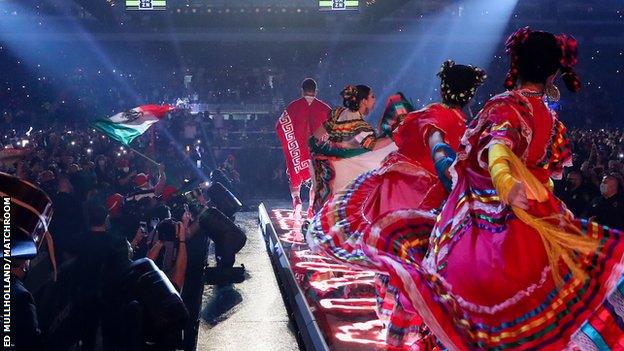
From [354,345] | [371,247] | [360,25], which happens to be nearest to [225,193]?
[354,345]

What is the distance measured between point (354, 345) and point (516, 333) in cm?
169

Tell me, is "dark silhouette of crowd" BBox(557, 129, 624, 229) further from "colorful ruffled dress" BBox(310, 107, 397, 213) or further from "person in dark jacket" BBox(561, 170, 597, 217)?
"colorful ruffled dress" BBox(310, 107, 397, 213)

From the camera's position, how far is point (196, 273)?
22.9ft

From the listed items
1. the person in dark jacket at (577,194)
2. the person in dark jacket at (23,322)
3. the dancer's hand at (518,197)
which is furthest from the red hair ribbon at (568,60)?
the person in dark jacket at (577,194)

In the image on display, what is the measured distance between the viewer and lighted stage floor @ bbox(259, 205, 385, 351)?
15.0ft

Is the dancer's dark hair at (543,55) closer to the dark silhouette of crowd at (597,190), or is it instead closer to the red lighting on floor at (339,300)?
the red lighting on floor at (339,300)

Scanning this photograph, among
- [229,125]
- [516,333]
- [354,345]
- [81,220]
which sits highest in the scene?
[516,333]

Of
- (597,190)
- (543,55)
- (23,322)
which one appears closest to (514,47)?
(543,55)

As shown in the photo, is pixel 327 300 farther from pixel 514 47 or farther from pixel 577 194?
pixel 577 194

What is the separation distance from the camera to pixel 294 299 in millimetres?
5871

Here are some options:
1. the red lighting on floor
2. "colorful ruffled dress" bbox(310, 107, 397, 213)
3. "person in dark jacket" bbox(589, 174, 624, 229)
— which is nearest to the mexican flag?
the red lighting on floor

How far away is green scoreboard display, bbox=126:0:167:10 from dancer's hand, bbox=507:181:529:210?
61.0 feet

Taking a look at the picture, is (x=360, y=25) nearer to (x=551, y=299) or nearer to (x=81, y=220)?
(x=81, y=220)

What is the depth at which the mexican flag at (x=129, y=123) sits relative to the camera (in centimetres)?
861
